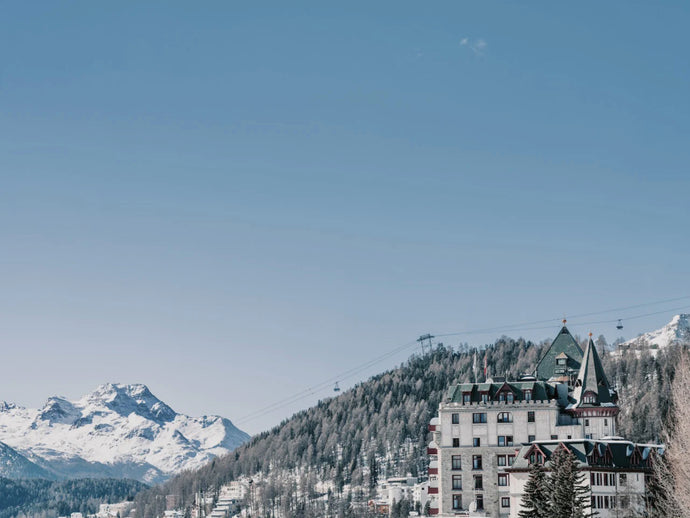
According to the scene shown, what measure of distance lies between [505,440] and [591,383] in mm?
14024

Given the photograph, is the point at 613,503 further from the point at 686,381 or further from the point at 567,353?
the point at 567,353

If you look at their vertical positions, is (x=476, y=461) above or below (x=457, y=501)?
above

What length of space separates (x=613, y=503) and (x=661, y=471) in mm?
7312

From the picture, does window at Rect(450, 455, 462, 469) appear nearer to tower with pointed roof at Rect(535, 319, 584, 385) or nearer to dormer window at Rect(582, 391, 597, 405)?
dormer window at Rect(582, 391, 597, 405)

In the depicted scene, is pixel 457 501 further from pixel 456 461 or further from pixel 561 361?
pixel 561 361

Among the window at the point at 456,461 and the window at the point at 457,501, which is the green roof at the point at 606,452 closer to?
the window at the point at 456,461

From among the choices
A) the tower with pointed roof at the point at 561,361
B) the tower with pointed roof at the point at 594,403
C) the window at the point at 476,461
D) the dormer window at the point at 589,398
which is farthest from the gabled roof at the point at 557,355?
the window at the point at 476,461

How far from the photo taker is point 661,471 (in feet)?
407

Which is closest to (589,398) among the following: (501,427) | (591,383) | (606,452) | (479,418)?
(591,383)

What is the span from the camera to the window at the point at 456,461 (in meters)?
140

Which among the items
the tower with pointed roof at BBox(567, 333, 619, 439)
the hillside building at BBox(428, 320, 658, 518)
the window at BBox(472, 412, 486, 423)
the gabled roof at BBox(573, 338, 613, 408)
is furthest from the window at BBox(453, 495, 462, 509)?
the gabled roof at BBox(573, 338, 613, 408)

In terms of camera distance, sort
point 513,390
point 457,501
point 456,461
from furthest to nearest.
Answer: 1. point 513,390
2. point 456,461
3. point 457,501

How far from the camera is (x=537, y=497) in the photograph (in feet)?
364

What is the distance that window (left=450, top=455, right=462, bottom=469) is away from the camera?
139850mm
